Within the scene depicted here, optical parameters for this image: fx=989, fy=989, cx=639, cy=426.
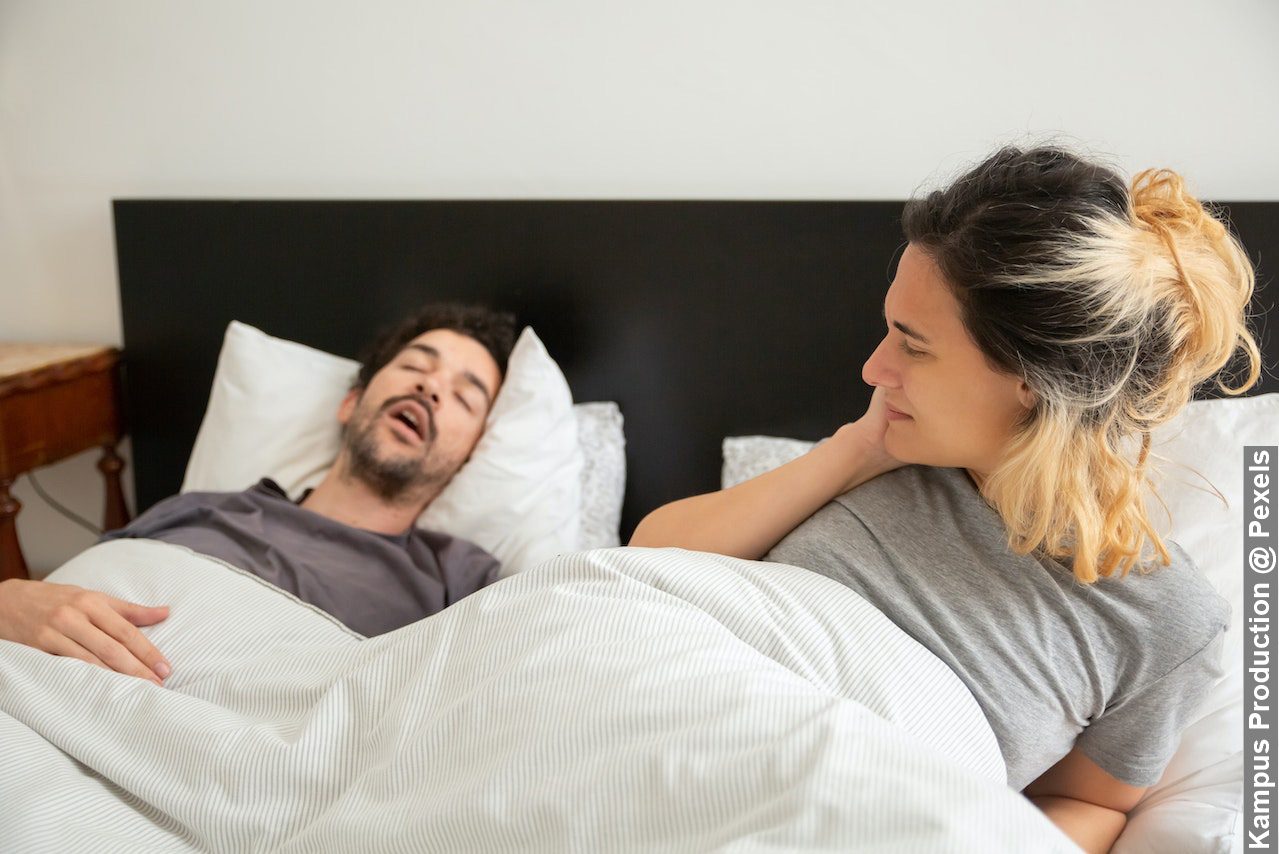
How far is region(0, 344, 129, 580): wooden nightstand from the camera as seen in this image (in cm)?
202

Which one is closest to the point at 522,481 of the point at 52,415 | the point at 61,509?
the point at 52,415

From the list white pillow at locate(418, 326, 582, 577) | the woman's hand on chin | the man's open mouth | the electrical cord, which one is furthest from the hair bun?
the electrical cord

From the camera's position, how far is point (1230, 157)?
1717 millimetres

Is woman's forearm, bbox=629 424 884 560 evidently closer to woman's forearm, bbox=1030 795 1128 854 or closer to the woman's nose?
the woman's nose

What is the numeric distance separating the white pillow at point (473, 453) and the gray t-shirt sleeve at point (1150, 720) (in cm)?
98

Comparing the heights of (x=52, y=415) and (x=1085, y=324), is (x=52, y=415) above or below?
below

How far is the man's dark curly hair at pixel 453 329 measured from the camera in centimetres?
190

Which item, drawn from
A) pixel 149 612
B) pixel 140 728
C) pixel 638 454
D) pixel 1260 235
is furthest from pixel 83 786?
pixel 1260 235

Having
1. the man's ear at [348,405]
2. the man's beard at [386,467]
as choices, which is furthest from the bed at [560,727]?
the man's ear at [348,405]

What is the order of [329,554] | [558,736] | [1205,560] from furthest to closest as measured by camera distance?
[329,554] < [1205,560] < [558,736]

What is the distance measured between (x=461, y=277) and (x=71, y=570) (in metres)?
0.92

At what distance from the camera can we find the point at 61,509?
246 cm

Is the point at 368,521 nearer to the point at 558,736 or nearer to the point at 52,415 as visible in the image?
the point at 52,415

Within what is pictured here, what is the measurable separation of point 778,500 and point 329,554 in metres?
0.82
